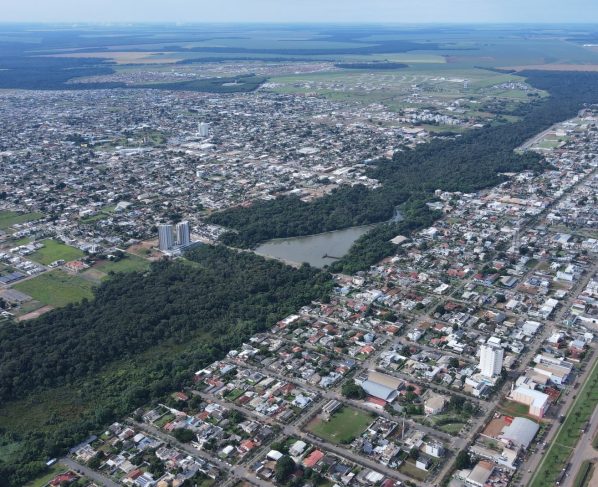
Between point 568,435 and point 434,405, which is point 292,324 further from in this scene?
point 568,435

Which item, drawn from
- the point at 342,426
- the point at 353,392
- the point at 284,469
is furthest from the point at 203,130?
the point at 284,469

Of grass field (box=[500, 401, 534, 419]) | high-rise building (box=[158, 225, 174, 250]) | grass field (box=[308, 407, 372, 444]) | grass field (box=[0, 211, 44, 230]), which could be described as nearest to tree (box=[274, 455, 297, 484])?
grass field (box=[308, 407, 372, 444])

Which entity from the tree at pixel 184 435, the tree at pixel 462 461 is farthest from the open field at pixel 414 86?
the tree at pixel 184 435

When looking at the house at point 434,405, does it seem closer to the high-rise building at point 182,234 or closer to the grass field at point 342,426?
the grass field at point 342,426

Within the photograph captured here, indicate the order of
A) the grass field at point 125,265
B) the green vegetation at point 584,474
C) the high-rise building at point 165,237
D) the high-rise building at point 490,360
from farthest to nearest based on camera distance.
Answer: the high-rise building at point 165,237 < the grass field at point 125,265 < the high-rise building at point 490,360 < the green vegetation at point 584,474

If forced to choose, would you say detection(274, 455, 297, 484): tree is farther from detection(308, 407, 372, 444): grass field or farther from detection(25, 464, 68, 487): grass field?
detection(25, 464, 68, 487): grass field

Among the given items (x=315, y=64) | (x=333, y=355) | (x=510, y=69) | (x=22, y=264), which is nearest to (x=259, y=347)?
(x=333, y=355)
